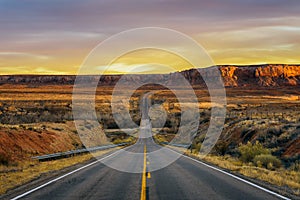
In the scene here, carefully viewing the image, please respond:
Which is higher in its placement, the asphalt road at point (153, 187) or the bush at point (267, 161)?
the asphalt road at point (153, 187)

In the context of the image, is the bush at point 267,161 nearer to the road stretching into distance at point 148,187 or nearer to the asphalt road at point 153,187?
the road stretching into distance at point 148,187

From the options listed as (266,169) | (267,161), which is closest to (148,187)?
(266,169)

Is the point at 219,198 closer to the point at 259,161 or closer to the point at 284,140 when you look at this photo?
the point at 259,161

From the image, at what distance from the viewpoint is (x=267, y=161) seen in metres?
22.7

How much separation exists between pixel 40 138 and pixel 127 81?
158 meters

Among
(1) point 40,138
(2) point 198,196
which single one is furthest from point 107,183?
(1) point 40,138

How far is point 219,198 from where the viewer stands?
11180mm

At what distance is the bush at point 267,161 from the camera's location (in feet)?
72.1

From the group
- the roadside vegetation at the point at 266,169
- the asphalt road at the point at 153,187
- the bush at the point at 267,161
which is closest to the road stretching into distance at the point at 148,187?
the asphalt road at the point at 153,187

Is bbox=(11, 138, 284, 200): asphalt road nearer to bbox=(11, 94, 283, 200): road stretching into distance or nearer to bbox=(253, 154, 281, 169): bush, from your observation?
bbox=(11, 94, 283, 200): road stretching into distance

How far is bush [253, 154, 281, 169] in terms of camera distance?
72.1 feet

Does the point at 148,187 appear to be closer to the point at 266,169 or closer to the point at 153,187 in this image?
the point at 153,187

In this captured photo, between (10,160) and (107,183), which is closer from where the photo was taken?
(107,183)

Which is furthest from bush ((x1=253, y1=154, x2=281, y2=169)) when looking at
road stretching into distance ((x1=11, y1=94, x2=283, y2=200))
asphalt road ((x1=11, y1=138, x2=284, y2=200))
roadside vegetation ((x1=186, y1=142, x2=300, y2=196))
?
asphalt road ((x1=11, y1=138, x2=284, y2=200))
